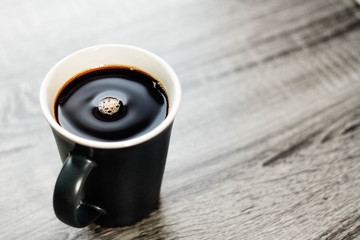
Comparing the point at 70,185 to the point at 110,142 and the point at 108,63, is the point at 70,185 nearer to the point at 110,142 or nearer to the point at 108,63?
the point at 110,142

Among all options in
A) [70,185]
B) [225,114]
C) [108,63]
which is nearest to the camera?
[70,185]

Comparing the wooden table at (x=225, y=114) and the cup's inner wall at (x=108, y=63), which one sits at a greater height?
the cup's inner wall at (x=108, y=63)

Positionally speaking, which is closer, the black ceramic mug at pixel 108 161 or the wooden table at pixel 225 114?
the black ceramic mug at pixel 108 161

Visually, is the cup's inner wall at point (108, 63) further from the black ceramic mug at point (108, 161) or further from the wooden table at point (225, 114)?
the wooden table at point (225, 114)

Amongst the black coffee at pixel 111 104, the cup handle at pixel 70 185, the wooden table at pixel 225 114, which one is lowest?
the wooden table at pixel 225 114

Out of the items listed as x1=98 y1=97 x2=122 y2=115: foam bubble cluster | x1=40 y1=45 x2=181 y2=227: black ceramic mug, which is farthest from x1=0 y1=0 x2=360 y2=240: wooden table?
x1=98 y1=97 x2=122 y2=115: foam bubble cluster

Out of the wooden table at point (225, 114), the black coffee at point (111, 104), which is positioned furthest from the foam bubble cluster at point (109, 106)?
the wooden table at point (225, 114)

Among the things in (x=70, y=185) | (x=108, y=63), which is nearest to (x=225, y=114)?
(x=108, y=63)
